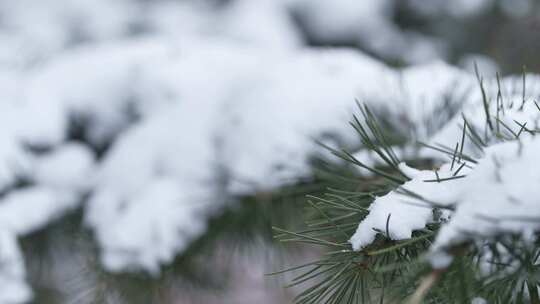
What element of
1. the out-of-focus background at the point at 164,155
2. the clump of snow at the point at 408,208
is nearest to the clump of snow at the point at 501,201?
the clump of snow at the point at 408,208

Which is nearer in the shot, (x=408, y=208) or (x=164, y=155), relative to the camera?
(x=408, y=208)

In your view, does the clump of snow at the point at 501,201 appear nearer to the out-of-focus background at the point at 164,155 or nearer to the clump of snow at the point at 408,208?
the clump of snow at the point at 408,208

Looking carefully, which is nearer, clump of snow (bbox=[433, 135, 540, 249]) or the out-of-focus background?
clump of snow (bbox=[433, 135, 540, 249])

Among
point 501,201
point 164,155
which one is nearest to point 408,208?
point 501,201

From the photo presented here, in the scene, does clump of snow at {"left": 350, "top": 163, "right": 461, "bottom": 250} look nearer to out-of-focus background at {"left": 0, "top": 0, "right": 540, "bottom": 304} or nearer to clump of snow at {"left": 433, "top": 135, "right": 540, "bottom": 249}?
clump of snow at {"left": 433, "top": 135, "right": 540, "bottom": 249}

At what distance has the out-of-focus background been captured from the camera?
2.75ft

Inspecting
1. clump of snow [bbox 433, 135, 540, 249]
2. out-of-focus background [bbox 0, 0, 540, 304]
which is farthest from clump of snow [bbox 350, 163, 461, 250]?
out-of-focus background [bbox 0, 0, 540, 304]

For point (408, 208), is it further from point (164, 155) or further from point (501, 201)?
point (164, 155)

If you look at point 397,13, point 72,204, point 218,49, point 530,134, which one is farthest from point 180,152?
point 397,13

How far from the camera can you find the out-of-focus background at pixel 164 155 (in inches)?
33.0

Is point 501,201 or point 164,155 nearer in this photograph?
point 501,201

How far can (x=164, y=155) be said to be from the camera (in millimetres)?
910

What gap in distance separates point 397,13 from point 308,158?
33.9 inches

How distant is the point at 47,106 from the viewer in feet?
3.19
